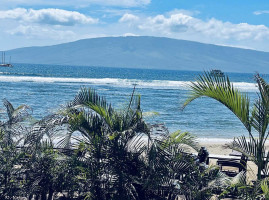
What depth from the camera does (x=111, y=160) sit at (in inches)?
191

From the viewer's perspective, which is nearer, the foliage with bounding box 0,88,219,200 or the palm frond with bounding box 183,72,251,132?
the palm frond with bounding box 183,72,251,132

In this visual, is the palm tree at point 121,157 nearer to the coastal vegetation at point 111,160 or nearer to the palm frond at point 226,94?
the coastal vegetation at point 111,160

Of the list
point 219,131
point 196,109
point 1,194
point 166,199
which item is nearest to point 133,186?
point 166,199

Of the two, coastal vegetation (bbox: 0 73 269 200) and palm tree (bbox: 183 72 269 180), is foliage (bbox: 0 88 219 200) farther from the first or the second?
palm tree (bbox: 183 72 269 180)

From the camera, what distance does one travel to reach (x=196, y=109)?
29.1 meters

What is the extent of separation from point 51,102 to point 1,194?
84.1 feet

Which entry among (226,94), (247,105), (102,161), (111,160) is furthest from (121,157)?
(247,105)

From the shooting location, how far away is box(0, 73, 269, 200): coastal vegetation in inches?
185

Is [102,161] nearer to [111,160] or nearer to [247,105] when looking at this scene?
[111,160]

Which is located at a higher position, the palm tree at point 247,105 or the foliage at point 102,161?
the palm tree at point 247,105

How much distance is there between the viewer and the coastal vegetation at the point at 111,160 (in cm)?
471

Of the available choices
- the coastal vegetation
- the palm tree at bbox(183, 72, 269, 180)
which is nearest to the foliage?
the coastal vegetation

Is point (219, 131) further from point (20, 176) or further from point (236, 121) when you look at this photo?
point (20, 176)

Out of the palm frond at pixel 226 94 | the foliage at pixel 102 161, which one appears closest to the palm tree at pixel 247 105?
the palm frond at pixel 226 94
